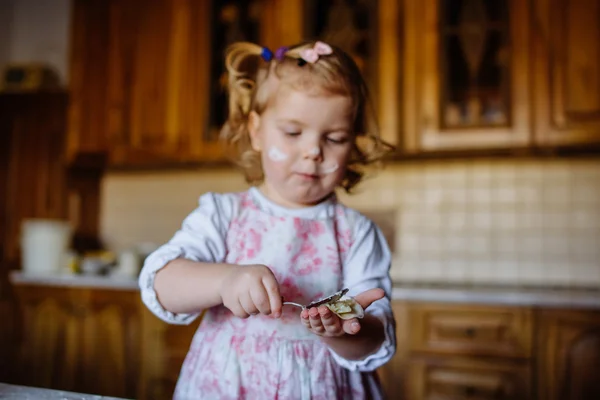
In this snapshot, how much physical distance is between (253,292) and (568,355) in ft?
3.99

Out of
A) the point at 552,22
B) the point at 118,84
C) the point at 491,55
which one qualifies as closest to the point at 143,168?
the point at 118,84

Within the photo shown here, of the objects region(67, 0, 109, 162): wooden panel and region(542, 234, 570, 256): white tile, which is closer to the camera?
region(542, 234, 570, 256): white tile

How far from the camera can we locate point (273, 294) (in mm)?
445

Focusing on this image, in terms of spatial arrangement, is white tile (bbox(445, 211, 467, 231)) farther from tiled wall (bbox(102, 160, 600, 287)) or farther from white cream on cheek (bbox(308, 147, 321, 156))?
white cream on cheek (bbox(308, 147, 321, 156))

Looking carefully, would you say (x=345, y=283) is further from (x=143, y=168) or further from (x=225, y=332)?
(x=143, y=168)

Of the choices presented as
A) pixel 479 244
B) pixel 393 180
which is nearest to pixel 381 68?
pixel 393 180

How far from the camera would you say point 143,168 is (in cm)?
224

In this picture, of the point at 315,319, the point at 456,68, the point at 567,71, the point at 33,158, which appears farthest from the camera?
the point at 33,158

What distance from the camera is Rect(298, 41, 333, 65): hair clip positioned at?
0.57m

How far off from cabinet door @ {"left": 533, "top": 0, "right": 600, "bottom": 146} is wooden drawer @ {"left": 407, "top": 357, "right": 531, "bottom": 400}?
64cm

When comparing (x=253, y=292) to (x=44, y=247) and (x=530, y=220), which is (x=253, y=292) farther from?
(x=44, y=247)

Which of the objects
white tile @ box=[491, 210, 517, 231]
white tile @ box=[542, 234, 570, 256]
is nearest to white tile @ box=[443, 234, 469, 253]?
white tile @ box=[491, 210, 517, 231]

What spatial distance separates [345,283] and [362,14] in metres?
1.41

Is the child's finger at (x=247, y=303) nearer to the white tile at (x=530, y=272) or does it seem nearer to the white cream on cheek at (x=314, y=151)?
the white cream on cheek at (x=314, y=151)
